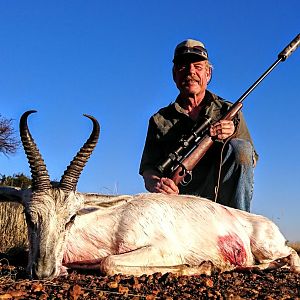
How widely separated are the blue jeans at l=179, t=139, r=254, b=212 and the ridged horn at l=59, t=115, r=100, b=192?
9.79 feet

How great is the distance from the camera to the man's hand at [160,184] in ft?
24.3

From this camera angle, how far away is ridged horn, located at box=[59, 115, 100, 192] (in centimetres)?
532

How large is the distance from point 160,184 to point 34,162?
2519 mm

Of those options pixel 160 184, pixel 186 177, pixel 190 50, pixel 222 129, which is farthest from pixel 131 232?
pixel 190 50

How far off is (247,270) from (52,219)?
7.30 ft

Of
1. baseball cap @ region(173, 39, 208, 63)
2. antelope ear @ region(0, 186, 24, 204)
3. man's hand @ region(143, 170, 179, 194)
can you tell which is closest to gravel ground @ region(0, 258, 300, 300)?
antelope ear @ region(0, 186, 24, 204)

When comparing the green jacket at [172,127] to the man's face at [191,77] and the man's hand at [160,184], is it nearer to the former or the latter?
A: the man's face at [191,77]

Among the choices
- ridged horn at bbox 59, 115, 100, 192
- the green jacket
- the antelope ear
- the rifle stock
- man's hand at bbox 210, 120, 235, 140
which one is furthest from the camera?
the green jacket

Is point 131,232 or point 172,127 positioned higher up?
point 172,127

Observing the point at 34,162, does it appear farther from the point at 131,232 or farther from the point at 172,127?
the point at 172,127

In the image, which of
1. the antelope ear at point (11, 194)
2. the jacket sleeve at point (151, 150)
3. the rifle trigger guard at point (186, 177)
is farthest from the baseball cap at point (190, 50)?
the antelope ear at point (11, 194)

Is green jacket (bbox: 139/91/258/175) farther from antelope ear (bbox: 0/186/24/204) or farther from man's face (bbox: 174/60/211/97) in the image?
antelope ear (bbox: 0/186/24/204)

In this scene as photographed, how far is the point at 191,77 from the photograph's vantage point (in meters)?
8.73

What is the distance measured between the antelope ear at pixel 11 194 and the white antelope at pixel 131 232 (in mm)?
12
